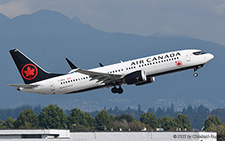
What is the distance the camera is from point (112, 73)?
87688mm

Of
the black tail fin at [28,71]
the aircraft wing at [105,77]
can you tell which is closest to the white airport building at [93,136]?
the black tail fin at [28,71]

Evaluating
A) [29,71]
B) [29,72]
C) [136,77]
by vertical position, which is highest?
[29,71]

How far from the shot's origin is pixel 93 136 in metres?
124

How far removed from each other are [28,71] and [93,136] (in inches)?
1310

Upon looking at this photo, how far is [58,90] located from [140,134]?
38561 mm

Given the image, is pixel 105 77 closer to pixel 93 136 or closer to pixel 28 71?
pixel 28 71

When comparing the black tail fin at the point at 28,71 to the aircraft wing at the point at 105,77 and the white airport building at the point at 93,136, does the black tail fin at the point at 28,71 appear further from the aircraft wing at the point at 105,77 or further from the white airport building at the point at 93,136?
the white airport building at the point at 93,136

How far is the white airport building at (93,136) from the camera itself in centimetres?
11719

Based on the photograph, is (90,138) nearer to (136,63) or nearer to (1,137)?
(1,137)

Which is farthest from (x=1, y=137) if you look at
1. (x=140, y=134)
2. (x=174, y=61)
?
(x=174, y=61)

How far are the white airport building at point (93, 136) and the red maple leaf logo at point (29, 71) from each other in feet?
76.9

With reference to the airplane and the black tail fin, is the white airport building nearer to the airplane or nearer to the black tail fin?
the black tail fin

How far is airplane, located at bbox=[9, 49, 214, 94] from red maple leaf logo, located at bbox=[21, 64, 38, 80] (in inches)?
32.1

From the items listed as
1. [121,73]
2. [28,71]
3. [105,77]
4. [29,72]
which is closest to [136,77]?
[121,73]
